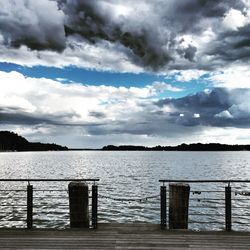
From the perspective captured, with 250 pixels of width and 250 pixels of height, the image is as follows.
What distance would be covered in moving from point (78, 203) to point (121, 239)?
6.92 ft

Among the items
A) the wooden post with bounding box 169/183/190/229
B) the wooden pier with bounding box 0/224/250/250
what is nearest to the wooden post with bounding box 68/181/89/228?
the wooden pier with bounding box 0/224/250/250

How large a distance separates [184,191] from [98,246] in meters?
3.20

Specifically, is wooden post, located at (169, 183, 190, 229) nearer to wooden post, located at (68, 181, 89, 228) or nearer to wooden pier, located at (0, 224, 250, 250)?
wooden pier, located at (0, 224, 250, 250)

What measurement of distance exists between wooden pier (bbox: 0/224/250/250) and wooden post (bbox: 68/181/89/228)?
0.60 m

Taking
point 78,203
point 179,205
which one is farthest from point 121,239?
point 179,205

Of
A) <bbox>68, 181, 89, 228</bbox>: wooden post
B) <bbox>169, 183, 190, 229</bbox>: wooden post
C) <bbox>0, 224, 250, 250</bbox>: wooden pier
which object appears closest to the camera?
<bbox>0, 224, 250, 250</bbox>: wooden pier

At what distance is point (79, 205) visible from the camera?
36.6 feet

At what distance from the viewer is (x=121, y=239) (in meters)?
9.53

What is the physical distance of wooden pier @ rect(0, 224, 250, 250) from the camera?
8.92m

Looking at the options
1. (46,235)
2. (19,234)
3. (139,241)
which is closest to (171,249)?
(139,241)

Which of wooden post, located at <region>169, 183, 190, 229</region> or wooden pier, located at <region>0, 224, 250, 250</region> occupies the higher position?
wooden post, located at <region>169, 183, 190, 229</region>

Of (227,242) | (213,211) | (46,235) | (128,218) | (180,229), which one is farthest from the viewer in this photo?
(213,211)

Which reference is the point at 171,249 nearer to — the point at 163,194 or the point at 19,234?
the point at 163,194

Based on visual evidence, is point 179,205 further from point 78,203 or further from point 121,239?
point 78,203
